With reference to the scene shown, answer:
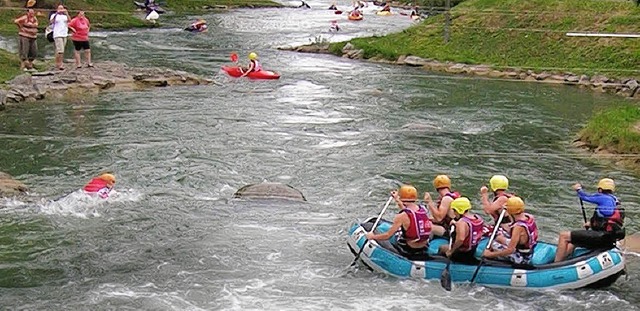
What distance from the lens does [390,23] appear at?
5353cm

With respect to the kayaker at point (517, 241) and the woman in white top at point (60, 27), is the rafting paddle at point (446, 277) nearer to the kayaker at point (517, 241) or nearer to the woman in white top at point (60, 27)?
the kayaker at point (517, 241)

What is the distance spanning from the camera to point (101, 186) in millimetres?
13625

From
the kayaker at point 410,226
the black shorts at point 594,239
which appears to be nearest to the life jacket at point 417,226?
the kayaker at point 410,226

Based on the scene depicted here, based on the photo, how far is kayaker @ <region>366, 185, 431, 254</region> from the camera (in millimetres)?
10766

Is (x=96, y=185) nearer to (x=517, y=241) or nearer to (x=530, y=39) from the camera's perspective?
(x=517, y=241)

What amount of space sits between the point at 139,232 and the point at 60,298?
259 centimetres

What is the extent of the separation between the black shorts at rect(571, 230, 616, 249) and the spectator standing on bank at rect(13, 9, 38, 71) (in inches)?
666

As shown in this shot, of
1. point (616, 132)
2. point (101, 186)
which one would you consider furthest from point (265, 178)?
point (616, 132)

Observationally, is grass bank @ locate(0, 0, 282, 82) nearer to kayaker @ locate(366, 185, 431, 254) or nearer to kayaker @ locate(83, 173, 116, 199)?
kayaker @ locate(83, 173, 116, 199)

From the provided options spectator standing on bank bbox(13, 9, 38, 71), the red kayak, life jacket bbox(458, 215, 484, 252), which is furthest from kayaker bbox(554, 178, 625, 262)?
the red kayak

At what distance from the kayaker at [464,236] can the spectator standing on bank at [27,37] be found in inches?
618

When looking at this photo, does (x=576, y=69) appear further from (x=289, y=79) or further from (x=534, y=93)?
(x=289, y=79)

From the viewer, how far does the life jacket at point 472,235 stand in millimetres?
10552

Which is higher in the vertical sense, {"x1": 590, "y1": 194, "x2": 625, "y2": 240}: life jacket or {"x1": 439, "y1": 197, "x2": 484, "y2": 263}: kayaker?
{"x1": 590, "y1": 194, "x2": 625, "y2": 240}: life jacket
